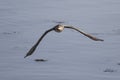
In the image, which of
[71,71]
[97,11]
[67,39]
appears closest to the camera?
[71,71]

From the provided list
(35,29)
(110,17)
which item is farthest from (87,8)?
(35,29)

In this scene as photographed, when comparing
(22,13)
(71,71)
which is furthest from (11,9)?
(71,71)

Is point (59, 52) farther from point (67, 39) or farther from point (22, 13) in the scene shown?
point (22, 13)

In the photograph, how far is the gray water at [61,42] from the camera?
9.81 m

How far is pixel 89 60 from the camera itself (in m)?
10.4

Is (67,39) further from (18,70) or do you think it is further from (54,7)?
(54,7)

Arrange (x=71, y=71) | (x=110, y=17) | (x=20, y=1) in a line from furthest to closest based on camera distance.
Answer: (x=20, y=1)
(x=110, y=17)
(x=71, y=71)

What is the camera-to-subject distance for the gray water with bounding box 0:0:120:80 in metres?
9.81

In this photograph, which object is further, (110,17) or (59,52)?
(110,17)

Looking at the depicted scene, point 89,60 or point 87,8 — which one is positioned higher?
point 87,8

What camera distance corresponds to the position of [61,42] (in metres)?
11.6

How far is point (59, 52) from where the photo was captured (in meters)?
10.8

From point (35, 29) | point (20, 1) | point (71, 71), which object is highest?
point (20, 1)

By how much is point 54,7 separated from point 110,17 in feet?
8.46
